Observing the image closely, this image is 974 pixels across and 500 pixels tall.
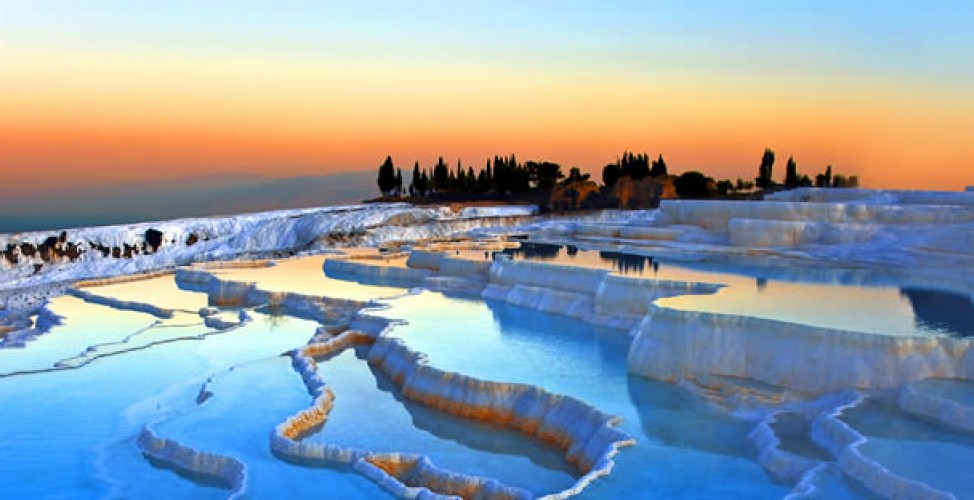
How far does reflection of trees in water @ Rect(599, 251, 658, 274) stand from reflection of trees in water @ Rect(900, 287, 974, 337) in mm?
4861

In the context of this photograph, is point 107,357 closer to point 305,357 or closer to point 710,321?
point 305,357

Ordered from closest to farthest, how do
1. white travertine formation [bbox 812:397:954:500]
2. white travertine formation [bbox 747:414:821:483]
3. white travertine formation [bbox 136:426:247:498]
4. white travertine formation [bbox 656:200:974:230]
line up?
white travertine formation [bbox 812:397:954:500]
white travertine formation [bbox 747:414:821:483]
white travertine formation [bbox 136:426:247:498]
white travertine formation [bbox 656:200:974:230]

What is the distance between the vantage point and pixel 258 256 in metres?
27.1

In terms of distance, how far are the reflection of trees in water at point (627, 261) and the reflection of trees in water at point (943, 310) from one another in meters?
4.86

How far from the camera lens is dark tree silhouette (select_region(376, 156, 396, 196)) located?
52250mm

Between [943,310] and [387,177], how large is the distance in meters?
41.8

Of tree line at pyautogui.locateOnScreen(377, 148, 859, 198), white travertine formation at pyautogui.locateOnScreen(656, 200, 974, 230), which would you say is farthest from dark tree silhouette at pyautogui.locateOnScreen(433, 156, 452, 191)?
white travertine formation at pyautogui.locateOnScreen(656, 200, 974, 230)

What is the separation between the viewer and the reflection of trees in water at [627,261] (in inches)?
699

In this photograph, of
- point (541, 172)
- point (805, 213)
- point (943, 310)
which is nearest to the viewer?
point (943, 310)

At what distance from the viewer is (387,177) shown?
52375 mm

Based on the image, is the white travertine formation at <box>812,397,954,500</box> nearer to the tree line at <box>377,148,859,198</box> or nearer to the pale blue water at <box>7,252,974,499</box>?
the pale blue water at <box>7,252,974,499</box>

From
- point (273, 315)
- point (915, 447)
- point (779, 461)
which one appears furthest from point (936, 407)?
point (273, 315)

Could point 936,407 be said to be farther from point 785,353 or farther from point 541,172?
point 541,172

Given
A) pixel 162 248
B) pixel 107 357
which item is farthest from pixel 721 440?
pixel 162 248
